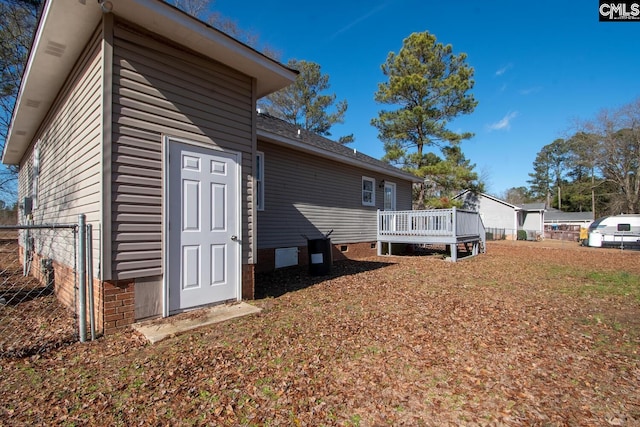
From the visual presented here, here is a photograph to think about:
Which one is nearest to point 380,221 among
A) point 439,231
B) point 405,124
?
point 439,231

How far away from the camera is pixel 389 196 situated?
13.2 meters

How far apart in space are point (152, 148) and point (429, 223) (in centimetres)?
864

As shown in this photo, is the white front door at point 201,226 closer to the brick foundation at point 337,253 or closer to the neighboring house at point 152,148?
the neighboring house at point 152,148

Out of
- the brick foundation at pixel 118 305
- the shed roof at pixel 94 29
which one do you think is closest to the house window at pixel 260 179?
the shed roof at pixel 94 29

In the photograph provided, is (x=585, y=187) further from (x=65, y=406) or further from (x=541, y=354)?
(x=65, y=406)

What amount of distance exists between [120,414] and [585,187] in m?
49.7

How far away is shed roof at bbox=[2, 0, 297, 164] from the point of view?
3.61 meters

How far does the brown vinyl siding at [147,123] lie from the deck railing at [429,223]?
767 centimetres

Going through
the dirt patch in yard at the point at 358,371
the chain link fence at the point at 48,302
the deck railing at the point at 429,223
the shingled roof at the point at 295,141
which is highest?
the shingled roof at the point at 295,141

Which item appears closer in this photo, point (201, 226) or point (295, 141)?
point (201, 226)

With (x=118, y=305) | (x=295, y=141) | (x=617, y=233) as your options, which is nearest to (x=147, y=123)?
(x=118, y=305)

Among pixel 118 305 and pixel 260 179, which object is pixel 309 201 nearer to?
pixel 260 179

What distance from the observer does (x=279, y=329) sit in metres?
3.84

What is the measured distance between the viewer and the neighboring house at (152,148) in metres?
3.64
